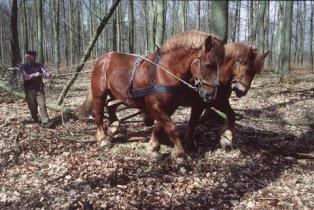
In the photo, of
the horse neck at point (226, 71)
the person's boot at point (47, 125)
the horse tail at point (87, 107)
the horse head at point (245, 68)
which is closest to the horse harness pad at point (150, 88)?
the horse neck at point (226, 71)

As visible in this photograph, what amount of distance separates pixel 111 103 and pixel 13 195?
3.11 metres

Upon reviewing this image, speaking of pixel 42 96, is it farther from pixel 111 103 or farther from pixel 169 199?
pixel 169 199

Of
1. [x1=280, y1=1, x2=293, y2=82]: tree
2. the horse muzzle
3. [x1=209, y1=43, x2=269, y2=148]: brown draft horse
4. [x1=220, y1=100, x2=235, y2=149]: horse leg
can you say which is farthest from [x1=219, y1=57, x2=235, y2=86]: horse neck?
[x1=280, y1=1, x2=293, y2=82]: tree

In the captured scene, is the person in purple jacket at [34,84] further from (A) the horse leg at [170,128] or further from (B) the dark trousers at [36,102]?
(A) the horse leg at [170,128]

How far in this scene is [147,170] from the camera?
7113mm

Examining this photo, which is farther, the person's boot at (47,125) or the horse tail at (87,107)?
the person's boot at (47,125)

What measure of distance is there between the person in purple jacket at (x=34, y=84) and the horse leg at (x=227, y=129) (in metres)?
4.46

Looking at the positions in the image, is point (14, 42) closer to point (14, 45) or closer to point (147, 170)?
point (14, 45)

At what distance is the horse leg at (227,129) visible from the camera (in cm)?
806

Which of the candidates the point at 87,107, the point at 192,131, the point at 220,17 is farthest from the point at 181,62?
the point at 87,107

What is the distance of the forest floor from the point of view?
607 centimetres

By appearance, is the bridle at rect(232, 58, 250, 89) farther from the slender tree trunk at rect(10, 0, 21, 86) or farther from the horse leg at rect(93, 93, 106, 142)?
the slender tree trunk at rect(10, 0, 21, 86)

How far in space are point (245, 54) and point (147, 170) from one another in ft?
9.23

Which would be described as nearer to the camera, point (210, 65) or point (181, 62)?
point (210, 65)
